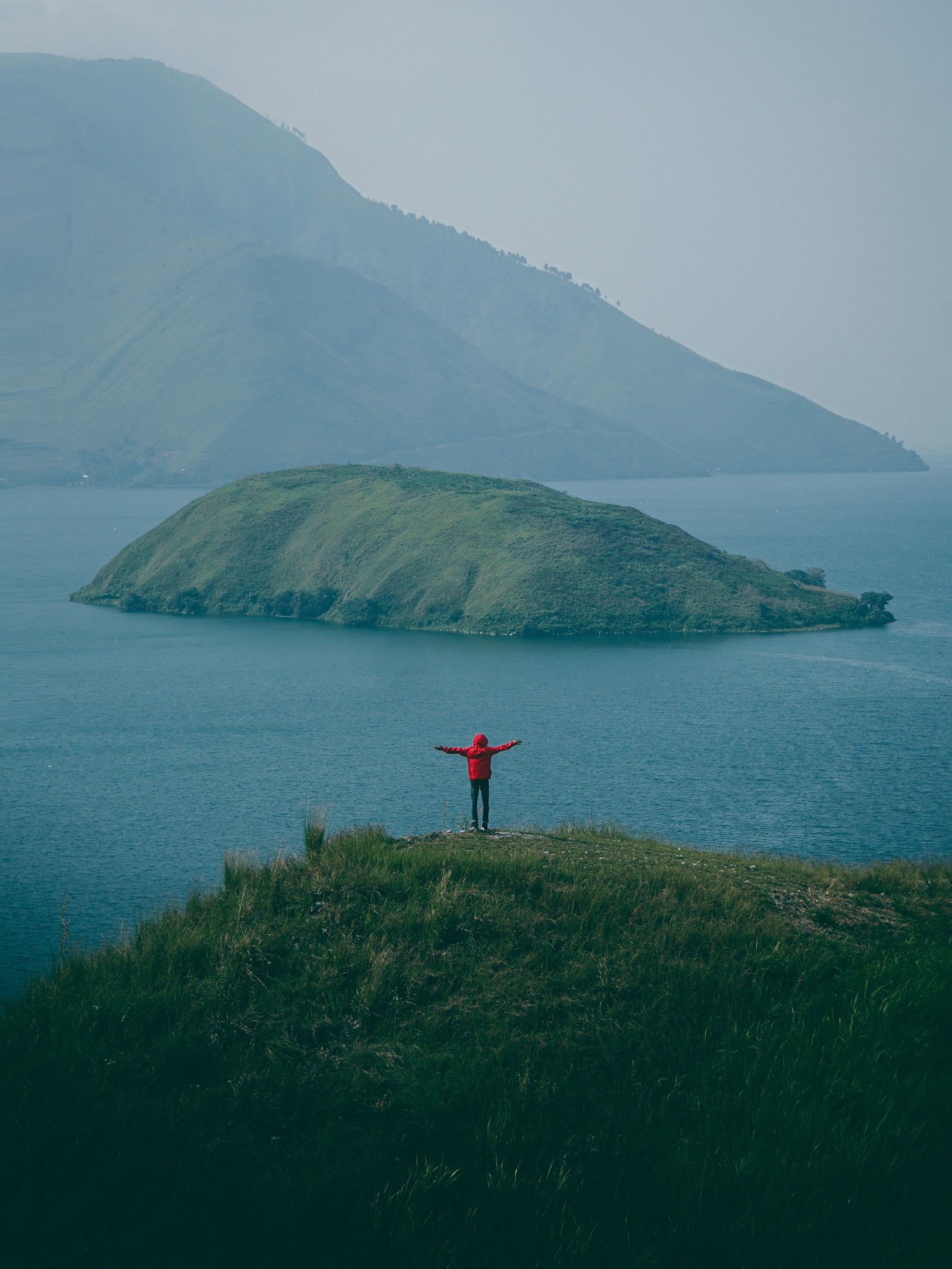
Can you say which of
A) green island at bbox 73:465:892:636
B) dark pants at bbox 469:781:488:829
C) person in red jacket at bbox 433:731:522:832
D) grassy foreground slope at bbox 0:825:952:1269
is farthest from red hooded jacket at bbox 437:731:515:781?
green island at bbox 73:465:892:636

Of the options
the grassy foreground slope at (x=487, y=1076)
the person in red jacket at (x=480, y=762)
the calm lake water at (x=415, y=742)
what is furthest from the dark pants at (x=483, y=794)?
the calm lake water at (x=415, y=742)

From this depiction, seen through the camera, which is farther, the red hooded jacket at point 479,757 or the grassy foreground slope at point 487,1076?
the red hooded jacket at point 479,757

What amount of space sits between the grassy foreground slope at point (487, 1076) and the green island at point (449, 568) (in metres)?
88.6

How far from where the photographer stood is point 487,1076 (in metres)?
18.5

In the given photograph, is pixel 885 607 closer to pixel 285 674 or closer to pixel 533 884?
pixel 285 674

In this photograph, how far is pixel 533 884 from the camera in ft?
80.1

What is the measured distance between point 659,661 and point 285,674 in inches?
1316

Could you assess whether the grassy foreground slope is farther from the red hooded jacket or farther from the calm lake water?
the calm lake water

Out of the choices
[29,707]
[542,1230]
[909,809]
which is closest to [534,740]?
[909,809]

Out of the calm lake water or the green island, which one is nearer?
the calm lake water

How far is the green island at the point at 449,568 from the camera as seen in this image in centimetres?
11681

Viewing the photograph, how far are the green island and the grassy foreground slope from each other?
3490 inches

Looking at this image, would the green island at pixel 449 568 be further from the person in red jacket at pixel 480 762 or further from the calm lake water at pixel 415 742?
the person in red jacket at pixel 480 762

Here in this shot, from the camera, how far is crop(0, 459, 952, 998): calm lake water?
4616 centimetres
